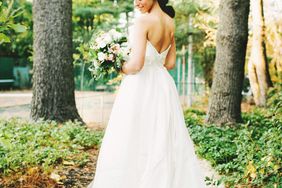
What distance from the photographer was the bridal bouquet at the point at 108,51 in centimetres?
394

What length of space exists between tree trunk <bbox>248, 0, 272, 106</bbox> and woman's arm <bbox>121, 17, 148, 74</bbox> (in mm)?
11388

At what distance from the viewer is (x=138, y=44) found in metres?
3.65

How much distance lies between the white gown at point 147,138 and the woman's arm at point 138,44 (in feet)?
0.55

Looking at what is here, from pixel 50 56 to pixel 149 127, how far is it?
15.8ft

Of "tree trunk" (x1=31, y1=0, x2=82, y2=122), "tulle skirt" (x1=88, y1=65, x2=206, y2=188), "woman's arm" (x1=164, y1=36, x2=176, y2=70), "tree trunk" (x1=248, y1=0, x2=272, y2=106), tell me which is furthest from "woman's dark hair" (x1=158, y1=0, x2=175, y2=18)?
"tree trunk" (x1=248, y1=0, x2=272, y2=106)

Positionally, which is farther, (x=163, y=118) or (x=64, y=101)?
(x=64, y=101)

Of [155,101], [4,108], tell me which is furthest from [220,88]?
[4,108]

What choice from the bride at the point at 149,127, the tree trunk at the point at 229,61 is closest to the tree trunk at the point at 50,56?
the tree trunk at the point at 229,61

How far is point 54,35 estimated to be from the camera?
26.9 feet

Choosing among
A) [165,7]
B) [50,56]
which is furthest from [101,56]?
[50,56]

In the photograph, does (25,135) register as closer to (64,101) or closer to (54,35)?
(64,101)

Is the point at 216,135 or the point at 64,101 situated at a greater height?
the point at 64,101

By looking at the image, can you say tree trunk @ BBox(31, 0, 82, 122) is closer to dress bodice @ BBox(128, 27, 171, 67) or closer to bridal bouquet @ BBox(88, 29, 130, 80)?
bridal bouquet @ BBox(88, 29, 130, 80)

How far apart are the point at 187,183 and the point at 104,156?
0.80m
